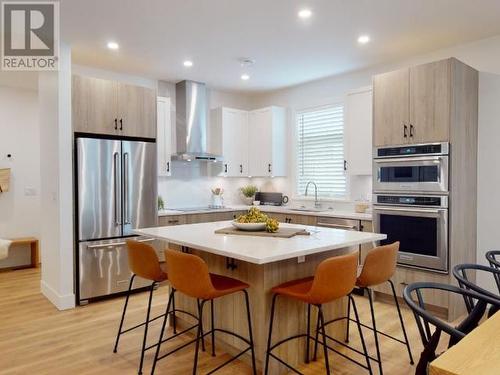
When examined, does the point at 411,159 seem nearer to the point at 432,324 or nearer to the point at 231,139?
the point at 432,324

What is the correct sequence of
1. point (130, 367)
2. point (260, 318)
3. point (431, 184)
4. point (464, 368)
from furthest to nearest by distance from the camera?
point (431, 184)
point (130, 367)
point (260, 318)
point (464, 368)

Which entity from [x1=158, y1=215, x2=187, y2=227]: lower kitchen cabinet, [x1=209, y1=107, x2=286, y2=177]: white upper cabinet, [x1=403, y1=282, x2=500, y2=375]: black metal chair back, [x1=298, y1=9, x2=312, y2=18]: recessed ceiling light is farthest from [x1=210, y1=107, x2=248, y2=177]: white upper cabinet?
[x1=403, y1=282, x2=500, y2=375]: black metal chair back

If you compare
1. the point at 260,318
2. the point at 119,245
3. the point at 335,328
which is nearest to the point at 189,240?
the point at 260,318

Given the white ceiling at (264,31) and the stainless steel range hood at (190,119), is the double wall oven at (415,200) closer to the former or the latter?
the white ceiling at (264,31)

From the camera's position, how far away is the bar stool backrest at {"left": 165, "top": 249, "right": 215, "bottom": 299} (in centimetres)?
224

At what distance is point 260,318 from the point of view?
254cm

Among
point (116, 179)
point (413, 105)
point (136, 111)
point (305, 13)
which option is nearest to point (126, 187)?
point (116, 179)

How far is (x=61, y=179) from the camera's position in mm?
3881

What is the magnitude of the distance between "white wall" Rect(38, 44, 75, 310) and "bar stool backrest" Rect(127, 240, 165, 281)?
4.90 ft

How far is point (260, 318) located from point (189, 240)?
2.41ft

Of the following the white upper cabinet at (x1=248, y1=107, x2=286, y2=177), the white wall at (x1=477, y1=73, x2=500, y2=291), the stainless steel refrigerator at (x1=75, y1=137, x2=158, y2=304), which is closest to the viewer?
the white wall at (x1=477, y1=73, x2=500, y2=291)

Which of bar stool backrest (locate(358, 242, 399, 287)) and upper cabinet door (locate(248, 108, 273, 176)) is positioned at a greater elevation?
upper cabinet door (locate(248, 108, 273, 176))

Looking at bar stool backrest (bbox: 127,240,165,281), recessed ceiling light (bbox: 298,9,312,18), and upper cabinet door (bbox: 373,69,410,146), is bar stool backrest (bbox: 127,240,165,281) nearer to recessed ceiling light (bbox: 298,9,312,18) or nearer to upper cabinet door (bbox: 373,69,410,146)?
recessed ceiling light (bbox: 298,9,312,18)

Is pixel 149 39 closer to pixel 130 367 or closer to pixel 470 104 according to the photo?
pixel 130 367
